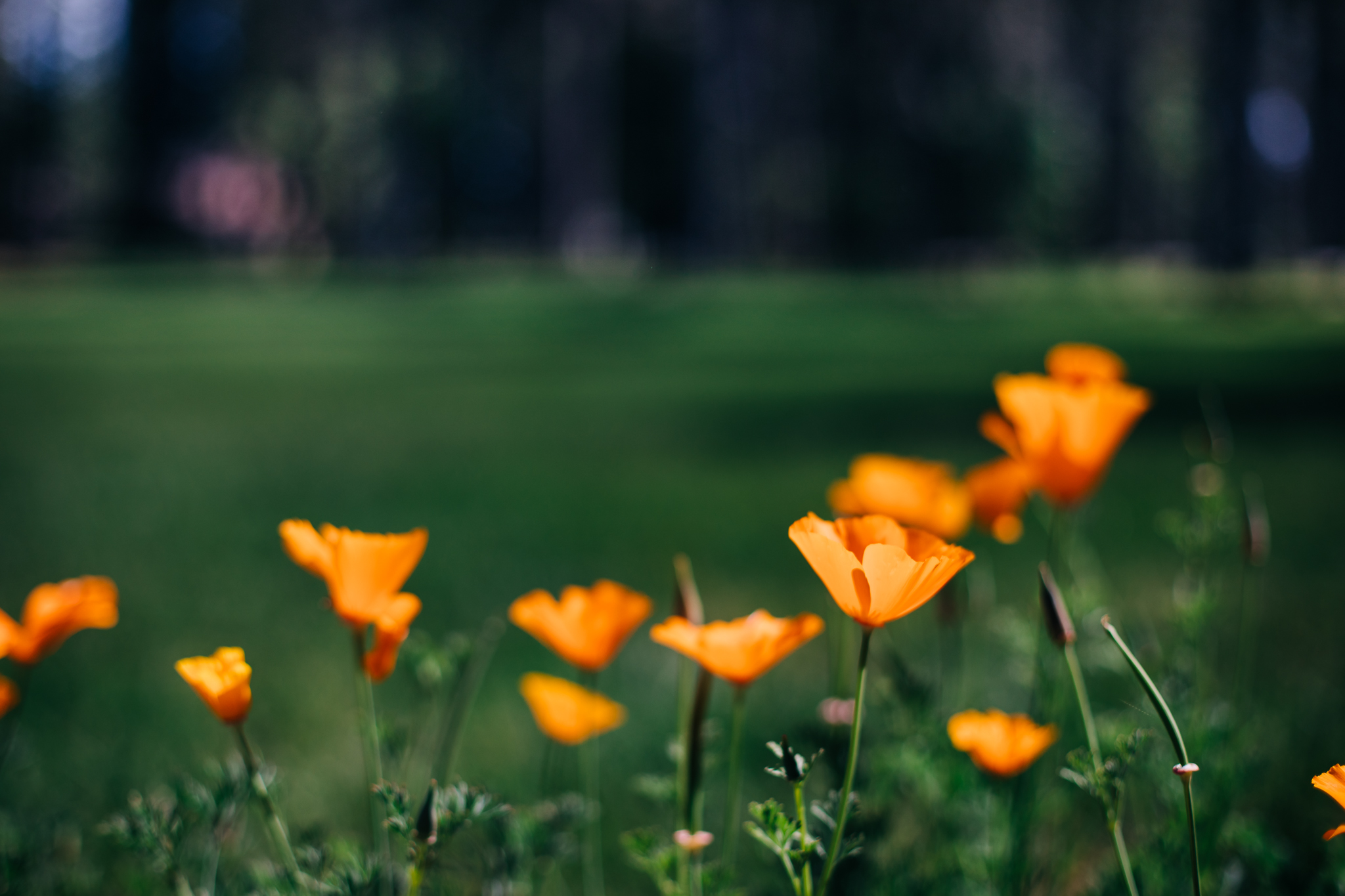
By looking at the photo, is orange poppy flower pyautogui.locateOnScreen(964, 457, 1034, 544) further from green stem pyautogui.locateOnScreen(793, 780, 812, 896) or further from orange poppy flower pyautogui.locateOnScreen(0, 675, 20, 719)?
orange poppy flower pyautogui.locateOnScreen(0, 675, 20, 719)

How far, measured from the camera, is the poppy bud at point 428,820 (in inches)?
23.8

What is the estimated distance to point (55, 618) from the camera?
74cm

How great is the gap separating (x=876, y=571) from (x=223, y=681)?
1.27 feet

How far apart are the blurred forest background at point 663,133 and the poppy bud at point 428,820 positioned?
42.9 feet

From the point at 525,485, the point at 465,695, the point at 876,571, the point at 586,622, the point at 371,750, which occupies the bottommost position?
the point at 525,485

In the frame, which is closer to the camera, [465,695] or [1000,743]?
[1000,743]

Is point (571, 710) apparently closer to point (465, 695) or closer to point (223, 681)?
point (223, 681)

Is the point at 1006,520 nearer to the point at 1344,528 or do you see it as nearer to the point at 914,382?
the point at 1344,528

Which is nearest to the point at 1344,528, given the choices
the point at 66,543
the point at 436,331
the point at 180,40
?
the point at 66,543

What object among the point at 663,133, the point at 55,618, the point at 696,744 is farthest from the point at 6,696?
the point at 663,133

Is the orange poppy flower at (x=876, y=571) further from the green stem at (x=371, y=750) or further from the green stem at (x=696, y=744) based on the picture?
the green stem at (x=371, y=750)

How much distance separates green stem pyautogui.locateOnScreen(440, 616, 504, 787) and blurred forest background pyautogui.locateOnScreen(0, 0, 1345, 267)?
40.4 feet

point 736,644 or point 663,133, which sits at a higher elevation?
point 663,133

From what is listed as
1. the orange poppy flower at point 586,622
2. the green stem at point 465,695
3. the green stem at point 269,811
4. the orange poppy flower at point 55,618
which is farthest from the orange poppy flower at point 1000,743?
the orange poppy flower at point 55,618
